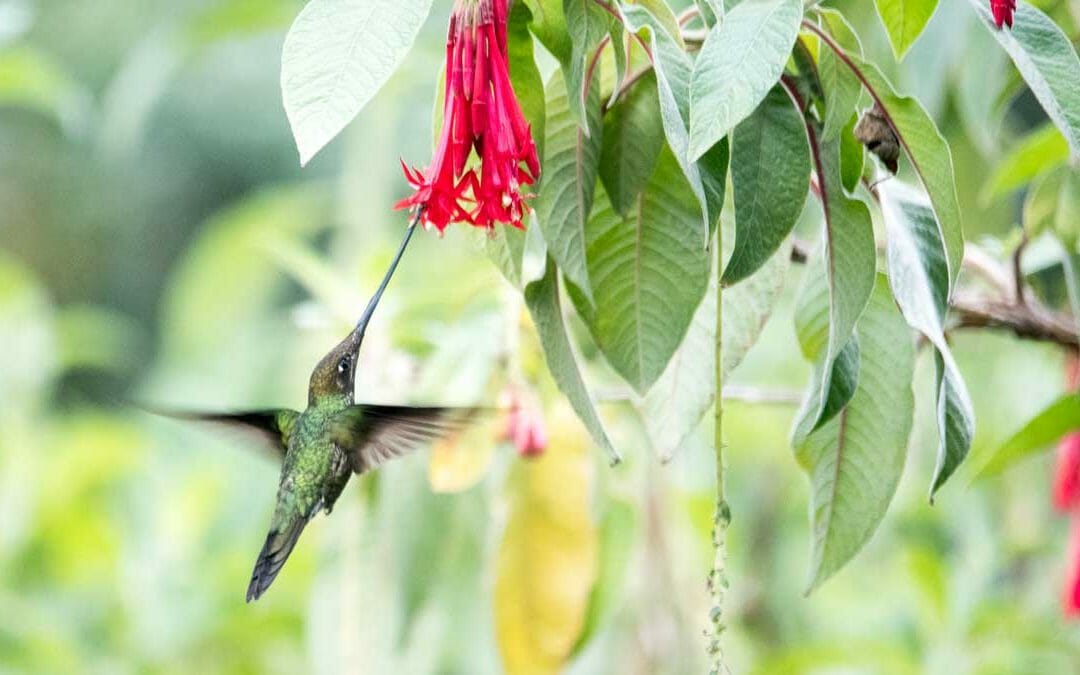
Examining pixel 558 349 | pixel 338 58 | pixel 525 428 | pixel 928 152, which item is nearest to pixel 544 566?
pixel 525 428

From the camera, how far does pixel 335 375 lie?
1100 millimetres

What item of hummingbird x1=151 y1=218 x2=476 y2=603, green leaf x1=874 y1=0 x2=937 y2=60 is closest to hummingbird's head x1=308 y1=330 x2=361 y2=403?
hummingbird x1=151 y1=218 x2=476 y2=603

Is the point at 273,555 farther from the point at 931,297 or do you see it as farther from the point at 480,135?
the point at 931,297

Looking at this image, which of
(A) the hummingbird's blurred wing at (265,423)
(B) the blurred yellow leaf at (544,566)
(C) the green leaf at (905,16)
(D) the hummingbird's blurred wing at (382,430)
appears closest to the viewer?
(C) the green leaf at (905,16)

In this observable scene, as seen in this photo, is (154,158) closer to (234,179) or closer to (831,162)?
(234,179)

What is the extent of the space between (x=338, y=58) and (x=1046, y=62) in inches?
15.5

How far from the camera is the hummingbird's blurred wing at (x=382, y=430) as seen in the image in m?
1.05

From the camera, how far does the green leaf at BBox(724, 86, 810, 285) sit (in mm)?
755

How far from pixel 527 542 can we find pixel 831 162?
62 centimetres

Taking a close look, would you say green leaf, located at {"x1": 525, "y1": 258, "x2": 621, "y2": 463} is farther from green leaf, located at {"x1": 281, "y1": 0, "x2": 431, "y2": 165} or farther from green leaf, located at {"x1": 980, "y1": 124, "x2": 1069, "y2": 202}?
green leaf, located at {"x1": 980, "y1": 124, "x2": 1069, "y2": 202}

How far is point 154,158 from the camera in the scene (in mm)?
7098

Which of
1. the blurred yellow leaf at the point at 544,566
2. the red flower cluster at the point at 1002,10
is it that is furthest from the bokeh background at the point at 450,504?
the red flower cluster at the point at 1002,10

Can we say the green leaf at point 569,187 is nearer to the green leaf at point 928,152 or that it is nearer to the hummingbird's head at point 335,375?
the green leaf at point 928,152

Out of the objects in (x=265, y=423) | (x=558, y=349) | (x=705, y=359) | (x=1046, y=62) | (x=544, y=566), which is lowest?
(x=544, y=566)
